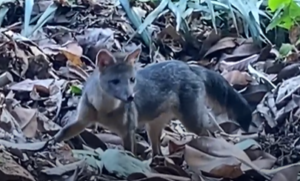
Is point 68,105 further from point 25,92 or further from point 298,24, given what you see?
→ point 298,24

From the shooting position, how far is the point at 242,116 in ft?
13.0

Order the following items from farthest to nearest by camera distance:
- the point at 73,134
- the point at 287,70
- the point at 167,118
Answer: the point at 287,70 → the point at 167,118 → the point at 73,134

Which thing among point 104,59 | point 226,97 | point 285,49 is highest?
point 104,59

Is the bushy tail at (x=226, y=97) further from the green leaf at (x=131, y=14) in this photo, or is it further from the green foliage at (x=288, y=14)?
the green leaf at (x=131, y=14)

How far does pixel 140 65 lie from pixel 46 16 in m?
0.75

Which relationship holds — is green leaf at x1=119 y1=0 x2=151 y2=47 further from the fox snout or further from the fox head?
the fox snout

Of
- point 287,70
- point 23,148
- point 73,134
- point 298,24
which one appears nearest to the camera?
point 23,148

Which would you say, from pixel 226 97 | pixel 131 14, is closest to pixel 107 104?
pixel 226 97

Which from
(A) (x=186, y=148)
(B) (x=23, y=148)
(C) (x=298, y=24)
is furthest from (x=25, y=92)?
(C) (x=298, y=24)

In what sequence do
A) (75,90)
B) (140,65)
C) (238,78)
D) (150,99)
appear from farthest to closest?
(140,65) < (238,78) < (75,90) < (150,99)

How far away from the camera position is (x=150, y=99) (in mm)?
3768

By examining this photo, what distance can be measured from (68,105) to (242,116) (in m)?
0.91

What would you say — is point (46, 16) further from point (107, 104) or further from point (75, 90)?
point (107, 104)

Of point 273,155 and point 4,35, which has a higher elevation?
point 4,35
